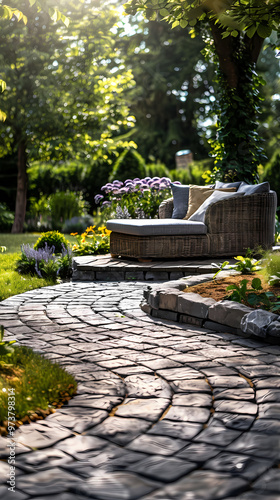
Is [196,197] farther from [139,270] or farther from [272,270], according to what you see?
[272,270]

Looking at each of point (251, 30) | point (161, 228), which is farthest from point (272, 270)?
point (161, 228)

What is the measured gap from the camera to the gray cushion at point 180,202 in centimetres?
800

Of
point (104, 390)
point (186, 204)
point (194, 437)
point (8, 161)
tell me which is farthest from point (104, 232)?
point (8, 161)

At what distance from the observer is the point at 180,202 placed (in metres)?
8.06

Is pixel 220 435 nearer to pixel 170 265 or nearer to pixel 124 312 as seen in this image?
pixel 124 312

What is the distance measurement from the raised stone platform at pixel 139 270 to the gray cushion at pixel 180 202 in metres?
1.21

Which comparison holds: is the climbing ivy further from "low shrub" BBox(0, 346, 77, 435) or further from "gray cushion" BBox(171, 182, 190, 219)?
"low shrub" BBox(0, 346, 77, 435)

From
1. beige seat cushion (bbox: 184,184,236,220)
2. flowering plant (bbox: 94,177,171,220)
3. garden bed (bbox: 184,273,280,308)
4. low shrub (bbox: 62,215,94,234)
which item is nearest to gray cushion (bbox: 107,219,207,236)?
beige seat cushion (bbox: 184,184,236,220)

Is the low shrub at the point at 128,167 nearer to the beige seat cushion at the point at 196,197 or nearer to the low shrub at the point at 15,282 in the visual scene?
the beige seat cushion at the point at 196,197

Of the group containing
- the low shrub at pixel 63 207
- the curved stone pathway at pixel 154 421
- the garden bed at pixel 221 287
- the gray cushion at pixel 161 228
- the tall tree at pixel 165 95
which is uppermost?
the tall tree at pixel 165 95

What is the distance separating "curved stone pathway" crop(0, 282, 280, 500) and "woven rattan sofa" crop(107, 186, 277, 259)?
9.59ft

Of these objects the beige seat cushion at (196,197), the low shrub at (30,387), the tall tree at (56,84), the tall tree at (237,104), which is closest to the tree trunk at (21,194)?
the tall tree at (56,84)

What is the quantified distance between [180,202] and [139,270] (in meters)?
1.84

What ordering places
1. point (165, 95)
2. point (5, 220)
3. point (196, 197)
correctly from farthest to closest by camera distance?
point (165, 95)
point (5, 220)
point (196, 197)
